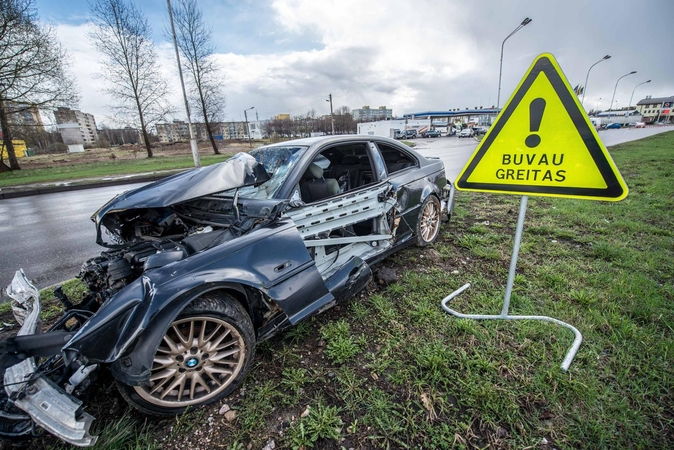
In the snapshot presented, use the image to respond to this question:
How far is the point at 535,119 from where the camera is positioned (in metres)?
2.02

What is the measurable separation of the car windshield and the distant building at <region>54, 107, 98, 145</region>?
67.1 feet

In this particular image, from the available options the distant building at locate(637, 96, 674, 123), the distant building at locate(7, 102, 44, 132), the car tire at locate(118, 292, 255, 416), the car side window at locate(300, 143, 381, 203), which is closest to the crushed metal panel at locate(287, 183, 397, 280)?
the car side window at locate(300, 143, 381, 203)

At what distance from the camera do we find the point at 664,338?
219 cm

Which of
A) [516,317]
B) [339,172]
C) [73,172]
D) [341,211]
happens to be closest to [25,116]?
[73,172]

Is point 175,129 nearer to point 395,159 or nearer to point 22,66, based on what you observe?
point 22,66

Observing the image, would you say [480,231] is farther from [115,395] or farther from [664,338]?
[115,395]

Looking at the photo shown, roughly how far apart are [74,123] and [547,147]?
33613 mm

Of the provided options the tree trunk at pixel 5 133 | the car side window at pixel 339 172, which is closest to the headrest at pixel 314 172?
the car side window at pixel 339 172

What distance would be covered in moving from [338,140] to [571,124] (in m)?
1.86

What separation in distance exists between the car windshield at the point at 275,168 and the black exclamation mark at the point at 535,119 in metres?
1.81

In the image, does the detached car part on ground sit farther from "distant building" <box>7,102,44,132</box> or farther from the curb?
"distant building" <box>7,102,44,132</box>

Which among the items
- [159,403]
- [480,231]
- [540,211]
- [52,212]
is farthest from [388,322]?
[52,212]

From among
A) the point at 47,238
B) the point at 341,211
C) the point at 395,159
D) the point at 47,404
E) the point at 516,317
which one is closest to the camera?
the point at 47,404

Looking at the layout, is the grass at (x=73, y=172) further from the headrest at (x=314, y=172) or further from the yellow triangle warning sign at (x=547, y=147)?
the yellow triangle warning sign at (x=547, y=147)
